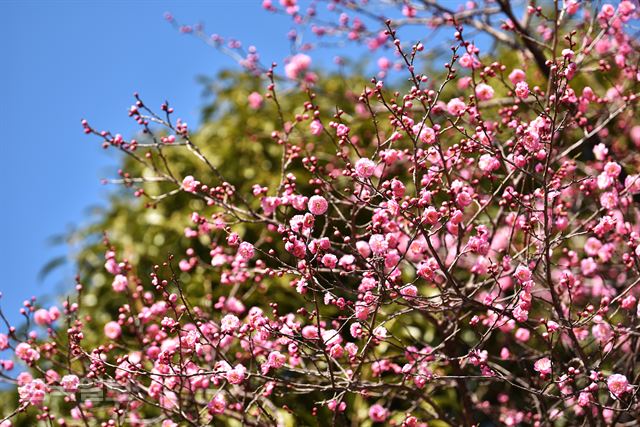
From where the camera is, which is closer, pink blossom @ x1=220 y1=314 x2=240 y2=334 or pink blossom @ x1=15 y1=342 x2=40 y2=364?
pink blossom @ x1=220 y1=314 x2=240 y2=334

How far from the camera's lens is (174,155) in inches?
185

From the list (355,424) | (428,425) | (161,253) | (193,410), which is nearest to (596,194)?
(428,425)

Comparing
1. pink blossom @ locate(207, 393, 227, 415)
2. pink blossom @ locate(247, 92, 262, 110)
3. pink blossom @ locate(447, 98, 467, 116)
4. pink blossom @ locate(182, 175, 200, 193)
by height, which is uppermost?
pink blossom @ locate(247, 92, 262, 110)

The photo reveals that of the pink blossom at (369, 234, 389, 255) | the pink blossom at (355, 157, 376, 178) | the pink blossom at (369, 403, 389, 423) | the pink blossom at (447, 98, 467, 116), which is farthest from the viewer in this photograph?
the pink blossom at (369, 403, 389, 423)

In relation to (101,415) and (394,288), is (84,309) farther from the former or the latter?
(394,288)

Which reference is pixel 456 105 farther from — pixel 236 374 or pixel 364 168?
pixel 236 374

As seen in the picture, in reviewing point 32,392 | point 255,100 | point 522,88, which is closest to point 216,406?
point 32,392

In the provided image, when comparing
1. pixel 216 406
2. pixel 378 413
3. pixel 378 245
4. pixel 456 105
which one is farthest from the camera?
pixel 378 413

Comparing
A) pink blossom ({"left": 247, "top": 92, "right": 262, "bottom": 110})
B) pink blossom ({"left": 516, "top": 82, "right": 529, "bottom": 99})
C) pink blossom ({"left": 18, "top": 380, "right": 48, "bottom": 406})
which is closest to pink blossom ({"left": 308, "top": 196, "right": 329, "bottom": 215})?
pink blossom ({"left": 516, "top": 82, "right": 529, "bottom": 99})

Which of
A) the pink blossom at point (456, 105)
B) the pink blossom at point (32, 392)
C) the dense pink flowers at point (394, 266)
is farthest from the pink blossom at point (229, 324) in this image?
the pink blossom at point (456, 105)

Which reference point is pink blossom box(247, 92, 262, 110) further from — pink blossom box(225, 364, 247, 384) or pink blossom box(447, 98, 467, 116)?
pink blossom box(225, 364, 247, 384)

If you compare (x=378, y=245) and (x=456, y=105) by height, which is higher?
(x=456, y=105)

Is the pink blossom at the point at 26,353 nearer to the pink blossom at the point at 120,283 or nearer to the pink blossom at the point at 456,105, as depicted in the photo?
the pink blossom at the point at 120,283

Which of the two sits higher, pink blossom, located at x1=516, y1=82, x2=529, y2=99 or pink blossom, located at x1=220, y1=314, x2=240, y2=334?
pink blossom, located at x1=516, y1=82, x2=529, y2=99
